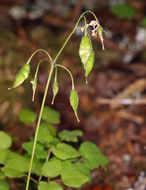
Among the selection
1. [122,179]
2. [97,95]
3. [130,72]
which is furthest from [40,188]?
[130,72]

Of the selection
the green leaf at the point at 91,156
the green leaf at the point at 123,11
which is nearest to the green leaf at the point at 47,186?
the green leaf at the point at 91,156

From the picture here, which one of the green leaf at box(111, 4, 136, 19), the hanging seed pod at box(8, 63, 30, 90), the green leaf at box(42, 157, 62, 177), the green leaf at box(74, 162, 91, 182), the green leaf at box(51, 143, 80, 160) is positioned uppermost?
the green leaf at box(111, 4, 136, 19)

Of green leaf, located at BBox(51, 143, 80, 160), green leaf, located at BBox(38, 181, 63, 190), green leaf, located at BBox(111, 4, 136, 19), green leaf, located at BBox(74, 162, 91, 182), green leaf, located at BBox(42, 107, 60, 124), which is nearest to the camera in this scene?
green leaf, located at BBox(38, 181, 63, 190)

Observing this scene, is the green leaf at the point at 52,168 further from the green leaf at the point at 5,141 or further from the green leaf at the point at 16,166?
the green leaf at the point at 5,141

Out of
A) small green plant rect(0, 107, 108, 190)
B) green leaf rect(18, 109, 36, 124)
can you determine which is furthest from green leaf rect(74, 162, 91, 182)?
green leaf rect(18, 109, 36, 124)

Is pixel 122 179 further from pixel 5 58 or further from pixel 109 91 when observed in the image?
pixel 5 58

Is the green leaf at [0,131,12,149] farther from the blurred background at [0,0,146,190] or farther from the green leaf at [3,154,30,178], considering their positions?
the blurred background at [0,0,146,190]
